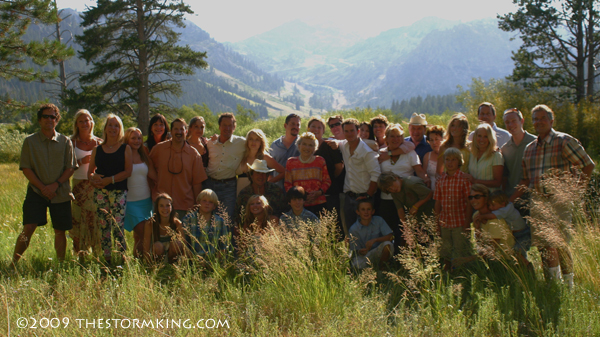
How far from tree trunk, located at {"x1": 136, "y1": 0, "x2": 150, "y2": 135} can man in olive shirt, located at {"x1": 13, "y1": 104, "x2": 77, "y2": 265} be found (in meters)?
17.1

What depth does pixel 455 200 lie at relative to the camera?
4605mm

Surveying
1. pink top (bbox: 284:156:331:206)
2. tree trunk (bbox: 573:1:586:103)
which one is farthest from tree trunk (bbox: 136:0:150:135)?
tree trunk (bbox: 573:1:586:103)

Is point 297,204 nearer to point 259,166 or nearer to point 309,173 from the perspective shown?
point 309,173

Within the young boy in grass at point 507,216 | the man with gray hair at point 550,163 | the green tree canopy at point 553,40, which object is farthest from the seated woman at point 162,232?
the green tree canopy at point 553,40

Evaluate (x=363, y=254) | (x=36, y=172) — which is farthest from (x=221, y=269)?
(x=36, y=172)

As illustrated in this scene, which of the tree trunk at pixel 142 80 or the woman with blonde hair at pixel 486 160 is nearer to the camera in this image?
the woman with blonde hair at pixel 486 160

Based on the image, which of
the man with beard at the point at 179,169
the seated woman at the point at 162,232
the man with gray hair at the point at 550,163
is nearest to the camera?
the man with gray hair at the point at 550,163

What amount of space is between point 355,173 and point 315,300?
2.20 m

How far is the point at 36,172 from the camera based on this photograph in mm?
4840

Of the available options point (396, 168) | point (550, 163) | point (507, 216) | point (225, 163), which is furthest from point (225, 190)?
point (550, 163)

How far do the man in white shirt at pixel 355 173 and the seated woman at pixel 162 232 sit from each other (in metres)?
2.14

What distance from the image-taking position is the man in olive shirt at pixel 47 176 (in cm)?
477

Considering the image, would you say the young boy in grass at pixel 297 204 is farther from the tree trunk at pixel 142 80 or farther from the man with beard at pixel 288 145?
the tree trunk at pixel 142 80

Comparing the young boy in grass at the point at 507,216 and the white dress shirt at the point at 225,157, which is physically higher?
the white dress shirt at the point at 225,157
